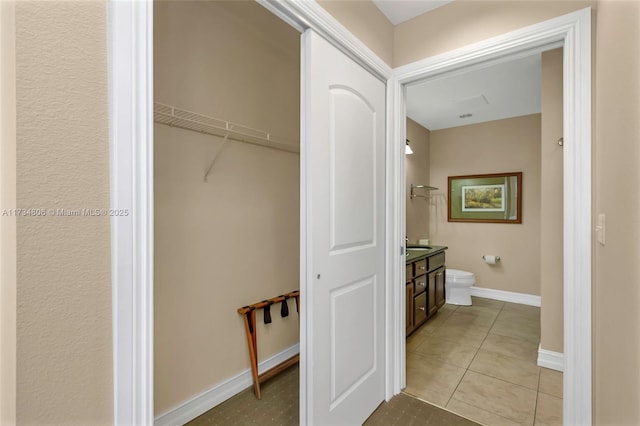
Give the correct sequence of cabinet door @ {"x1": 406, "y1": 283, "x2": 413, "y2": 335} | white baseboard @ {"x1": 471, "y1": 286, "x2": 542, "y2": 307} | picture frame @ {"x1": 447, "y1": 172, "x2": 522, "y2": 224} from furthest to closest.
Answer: picture frame @ {"x1": 447, "y1": 172, "x2": 522, "y2": 224}, white baseboard @ {"x1": 471, "y1": 286, "x2": 542, "y2": 307}, cabinet door @ {"x1": 406, "y1": 283, "x2": 413, "y2": 335}

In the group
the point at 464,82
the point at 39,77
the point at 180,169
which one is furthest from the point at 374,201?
the point at 464,82

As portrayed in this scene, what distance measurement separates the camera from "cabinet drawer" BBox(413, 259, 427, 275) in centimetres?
301

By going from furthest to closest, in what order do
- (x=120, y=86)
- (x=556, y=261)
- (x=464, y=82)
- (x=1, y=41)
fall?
(x=464, y=82)
(x=556, y=261)
(x=120, y=86)
(x=1, y=41)

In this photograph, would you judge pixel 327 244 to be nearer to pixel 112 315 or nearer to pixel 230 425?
pixel 112 315

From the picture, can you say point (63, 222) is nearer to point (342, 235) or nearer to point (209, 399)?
point (342, 235)

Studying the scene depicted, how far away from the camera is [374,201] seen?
1.84m

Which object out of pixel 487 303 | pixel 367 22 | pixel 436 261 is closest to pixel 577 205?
pixel 367 22

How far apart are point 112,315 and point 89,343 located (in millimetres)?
69

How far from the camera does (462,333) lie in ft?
10.1

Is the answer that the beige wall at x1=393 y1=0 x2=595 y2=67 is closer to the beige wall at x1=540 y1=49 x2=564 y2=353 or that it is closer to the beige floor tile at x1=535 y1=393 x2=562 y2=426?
the beige wall at x1=540 y1=49 x2=564 y2=353

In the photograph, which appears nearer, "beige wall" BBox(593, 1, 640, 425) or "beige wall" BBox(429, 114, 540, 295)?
"beige wall" BBox(593, 1, 640, 425)

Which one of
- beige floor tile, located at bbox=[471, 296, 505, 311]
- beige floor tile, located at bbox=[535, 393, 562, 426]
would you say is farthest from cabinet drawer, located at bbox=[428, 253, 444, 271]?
beige floor tile, located at bbox=[535, 393, 562, 426]

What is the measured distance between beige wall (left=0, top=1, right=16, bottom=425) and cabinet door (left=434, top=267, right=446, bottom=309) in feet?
11.5

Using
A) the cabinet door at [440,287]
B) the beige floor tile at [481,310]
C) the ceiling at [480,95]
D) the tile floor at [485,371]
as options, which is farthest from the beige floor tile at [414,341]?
the ceiling at [480,95]
